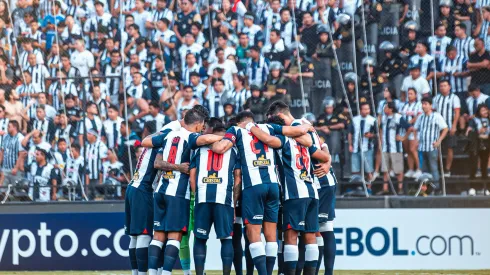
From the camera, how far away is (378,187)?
46.4 feet

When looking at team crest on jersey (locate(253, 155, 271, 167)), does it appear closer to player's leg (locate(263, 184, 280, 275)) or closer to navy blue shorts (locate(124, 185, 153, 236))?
player's leg (locate(263, 184, 280, 275))

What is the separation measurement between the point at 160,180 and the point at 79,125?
491cm

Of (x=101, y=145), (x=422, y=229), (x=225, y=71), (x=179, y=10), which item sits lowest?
(x=422, y=229)

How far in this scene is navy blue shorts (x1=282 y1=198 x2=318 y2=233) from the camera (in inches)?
398

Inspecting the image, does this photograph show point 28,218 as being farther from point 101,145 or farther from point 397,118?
point 397,118

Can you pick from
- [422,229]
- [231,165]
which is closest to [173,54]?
[422,229]

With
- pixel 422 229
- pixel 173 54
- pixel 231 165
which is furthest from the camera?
pixel 173 54

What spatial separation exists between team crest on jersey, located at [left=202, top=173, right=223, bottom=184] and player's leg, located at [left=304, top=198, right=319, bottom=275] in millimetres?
975

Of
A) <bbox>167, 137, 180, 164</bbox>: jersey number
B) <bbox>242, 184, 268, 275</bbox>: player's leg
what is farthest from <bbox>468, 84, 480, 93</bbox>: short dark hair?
<bbox>167, 137, 180, 164</bbox>: jersey number

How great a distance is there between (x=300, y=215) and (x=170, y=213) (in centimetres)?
134

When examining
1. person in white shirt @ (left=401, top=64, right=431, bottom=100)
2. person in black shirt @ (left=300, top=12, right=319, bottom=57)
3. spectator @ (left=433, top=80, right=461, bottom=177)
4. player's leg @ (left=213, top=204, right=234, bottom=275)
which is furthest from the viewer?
person in black shirt @ (left=300, top=12, right=319, bottom=57)

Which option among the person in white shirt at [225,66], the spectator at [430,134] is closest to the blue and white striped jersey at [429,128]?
the spectator at [430,134]

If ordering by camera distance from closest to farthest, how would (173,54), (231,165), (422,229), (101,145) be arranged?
1. (231,165)
2. (422,229)
3. (101,145)
4. (173,54)

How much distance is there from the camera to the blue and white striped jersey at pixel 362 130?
1441 cm
